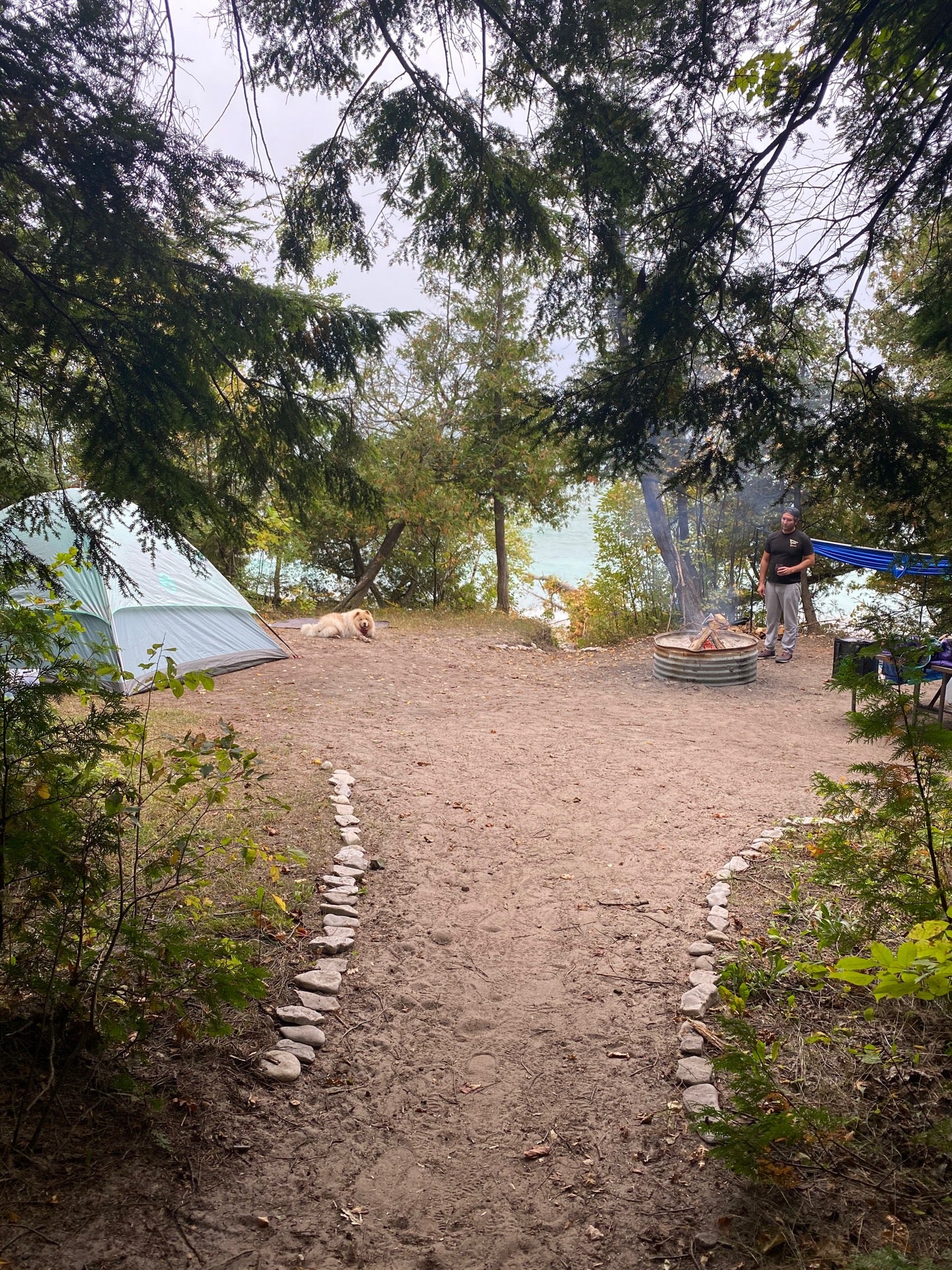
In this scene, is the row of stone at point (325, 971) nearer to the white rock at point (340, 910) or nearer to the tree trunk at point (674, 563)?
the white rock at point (340, 910)

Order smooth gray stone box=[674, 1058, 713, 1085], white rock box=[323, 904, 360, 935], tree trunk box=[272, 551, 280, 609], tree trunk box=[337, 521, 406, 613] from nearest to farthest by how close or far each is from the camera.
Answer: smooth gray stone box=[674, 1058, 713, 1085]
white rock box=[323, 904, 360, 935]
tree trunk box=[337, 521, 406, 613]
tree trunk box=[272, 551, 280, 609]

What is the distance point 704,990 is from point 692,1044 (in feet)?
1.13

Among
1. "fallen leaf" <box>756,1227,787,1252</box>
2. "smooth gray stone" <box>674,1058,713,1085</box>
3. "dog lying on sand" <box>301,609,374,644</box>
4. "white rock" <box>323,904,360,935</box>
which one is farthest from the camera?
"dog lying on sand" <box>301,609,374,644</box>

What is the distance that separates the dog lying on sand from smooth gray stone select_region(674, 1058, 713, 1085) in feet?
28.6

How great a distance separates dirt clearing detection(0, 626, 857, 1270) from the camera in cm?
215

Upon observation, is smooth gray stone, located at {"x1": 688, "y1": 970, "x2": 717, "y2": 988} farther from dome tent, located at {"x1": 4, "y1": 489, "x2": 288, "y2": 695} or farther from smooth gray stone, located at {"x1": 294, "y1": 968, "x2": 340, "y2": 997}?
dome tent, located at {"x1": 4, "y1": 489, "x2": 288, "y2": 695}

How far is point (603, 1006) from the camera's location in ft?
10.6

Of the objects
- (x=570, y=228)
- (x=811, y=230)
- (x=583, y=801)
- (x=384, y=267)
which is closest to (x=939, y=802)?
(x=811, y=230)

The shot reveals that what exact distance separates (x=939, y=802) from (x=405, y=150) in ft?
10.3

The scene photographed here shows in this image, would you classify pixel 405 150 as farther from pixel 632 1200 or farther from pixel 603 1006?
pixel 632 1200

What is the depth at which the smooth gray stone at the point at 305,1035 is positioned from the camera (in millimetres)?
2953

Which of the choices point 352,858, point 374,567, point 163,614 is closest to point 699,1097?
point 352,858

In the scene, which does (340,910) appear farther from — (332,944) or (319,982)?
(319,982)

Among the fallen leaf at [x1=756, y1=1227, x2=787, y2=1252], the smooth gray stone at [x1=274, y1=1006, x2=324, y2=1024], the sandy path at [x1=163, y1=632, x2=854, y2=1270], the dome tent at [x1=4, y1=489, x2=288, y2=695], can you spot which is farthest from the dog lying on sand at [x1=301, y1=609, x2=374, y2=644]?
the fallen leaf at [x1=756, y1=1227, x2=787, y2=1252]
